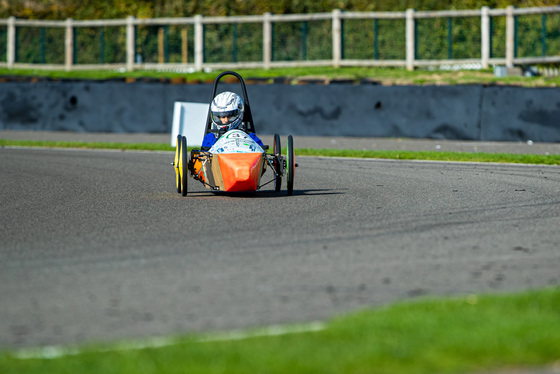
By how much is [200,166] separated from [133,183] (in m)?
1.69

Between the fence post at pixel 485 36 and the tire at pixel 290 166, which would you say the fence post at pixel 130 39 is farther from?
the tire at pixel 290 166

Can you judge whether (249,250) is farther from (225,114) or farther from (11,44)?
(11,44)

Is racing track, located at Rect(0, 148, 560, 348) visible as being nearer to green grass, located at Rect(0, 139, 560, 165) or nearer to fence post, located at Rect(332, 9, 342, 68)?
green grass, located at Rect(0, 139, 560, 165)

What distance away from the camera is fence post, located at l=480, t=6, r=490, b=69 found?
25.8m

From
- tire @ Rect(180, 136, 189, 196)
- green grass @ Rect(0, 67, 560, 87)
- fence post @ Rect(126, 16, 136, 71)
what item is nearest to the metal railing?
fence post @ Rect(126, 16, 136, 71)

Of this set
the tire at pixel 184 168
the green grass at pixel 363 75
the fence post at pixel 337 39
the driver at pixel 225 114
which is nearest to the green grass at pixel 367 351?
the tire at pixel 184 168

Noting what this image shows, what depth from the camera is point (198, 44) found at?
94.3 ft

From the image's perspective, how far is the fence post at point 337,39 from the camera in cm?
2691

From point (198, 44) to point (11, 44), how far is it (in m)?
6.35

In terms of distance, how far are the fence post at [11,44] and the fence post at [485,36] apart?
561 inches

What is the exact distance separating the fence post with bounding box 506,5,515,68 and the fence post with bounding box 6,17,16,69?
14.9 m

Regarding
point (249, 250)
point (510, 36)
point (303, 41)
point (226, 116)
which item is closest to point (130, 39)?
point (303, 41)

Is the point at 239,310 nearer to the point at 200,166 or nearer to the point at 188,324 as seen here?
the point at 188,324

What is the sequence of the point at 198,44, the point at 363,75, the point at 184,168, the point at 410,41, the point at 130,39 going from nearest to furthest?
the point at 184,168
the point at 363,75
the point at 410,41
the point at 198,44
the point at 130,39
